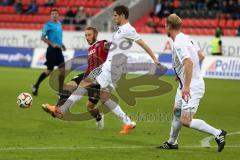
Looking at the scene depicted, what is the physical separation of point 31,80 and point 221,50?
31.5ft

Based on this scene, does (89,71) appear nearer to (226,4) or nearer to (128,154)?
(128,154)

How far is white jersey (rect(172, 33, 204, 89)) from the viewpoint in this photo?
33.6 ft

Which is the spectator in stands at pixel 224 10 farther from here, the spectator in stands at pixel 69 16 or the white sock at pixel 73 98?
the white sock at pixel 73 98

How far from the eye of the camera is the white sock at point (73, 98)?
43.5ft

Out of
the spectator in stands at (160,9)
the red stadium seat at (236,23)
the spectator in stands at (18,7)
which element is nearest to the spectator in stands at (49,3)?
the spectator in stands at (18,7)

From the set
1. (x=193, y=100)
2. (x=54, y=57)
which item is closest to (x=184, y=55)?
(x=193, y=100)

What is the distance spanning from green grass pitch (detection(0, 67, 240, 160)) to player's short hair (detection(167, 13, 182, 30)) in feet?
6.43

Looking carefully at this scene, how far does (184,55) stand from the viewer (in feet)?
33.4

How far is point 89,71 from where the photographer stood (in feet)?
44.3

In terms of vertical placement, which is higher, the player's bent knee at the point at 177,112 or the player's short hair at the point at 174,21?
the player's short hair at the point at 174,21

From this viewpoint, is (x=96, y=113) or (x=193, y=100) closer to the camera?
(x=193, y=100)

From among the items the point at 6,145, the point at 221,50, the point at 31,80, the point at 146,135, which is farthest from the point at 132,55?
the point at 6,145

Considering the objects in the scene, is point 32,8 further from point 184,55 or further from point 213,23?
point 184,55

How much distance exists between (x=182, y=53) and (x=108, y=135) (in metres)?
2.84
